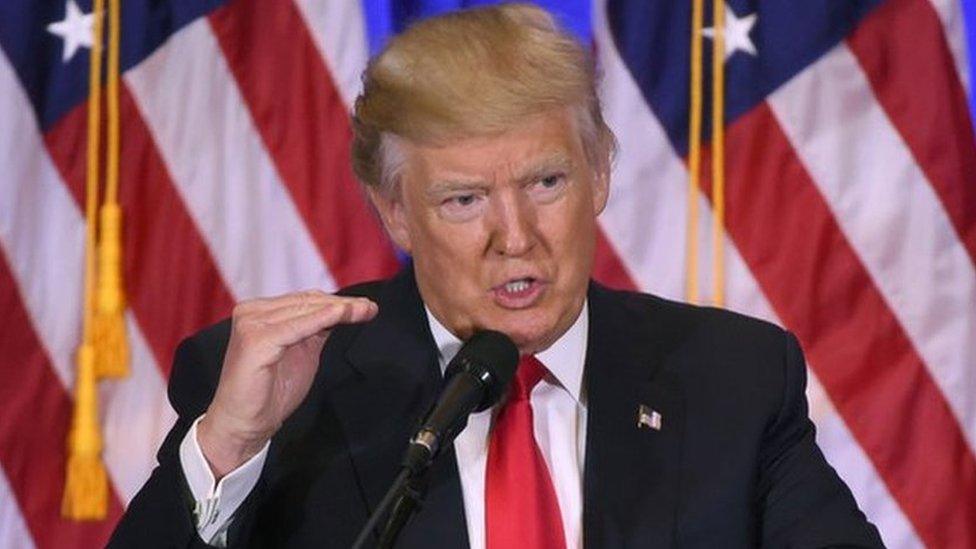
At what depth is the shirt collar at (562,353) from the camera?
6.95 ft

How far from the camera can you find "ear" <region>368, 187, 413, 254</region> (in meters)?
2.11

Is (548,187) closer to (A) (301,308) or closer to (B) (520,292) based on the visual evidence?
(B) (520,292)

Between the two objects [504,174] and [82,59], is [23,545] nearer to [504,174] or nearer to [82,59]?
[82,59]

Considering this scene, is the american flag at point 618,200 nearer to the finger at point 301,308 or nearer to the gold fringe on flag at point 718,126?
the gold fringe on flag at point 718,126

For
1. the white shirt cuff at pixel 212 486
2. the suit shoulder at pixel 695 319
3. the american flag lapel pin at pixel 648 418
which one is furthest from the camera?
the suit shoulder at pixel 695 319

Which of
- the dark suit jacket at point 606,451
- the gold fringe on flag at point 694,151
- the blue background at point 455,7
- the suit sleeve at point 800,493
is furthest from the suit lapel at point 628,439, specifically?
the blue background at point 455,7

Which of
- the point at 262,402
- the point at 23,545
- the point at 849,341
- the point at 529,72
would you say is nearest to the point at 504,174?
the point at 529,72

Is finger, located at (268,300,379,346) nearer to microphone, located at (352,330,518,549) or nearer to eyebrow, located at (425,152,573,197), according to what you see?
microphone, located at (352,330,518,549)

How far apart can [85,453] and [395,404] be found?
1172 mm

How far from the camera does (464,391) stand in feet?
5.49

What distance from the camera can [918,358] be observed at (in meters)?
3.09

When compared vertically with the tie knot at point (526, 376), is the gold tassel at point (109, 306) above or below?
above

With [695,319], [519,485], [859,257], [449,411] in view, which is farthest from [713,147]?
[449,411]

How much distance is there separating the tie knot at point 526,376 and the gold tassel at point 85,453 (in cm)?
122
